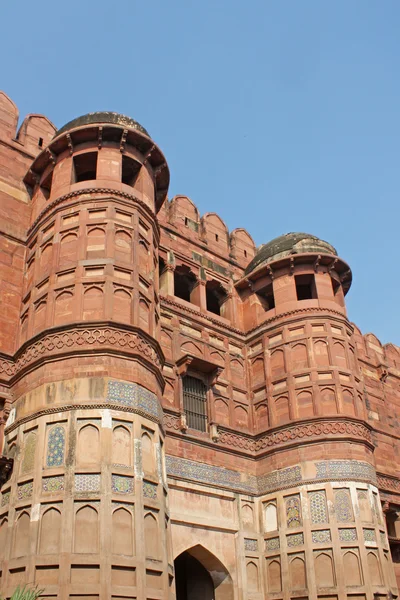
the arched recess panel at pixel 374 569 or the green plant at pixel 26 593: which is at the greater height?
the arched recess panel at pixel 374 569

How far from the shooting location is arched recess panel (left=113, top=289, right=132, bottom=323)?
15.1m

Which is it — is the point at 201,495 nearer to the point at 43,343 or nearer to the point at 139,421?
the point at 139,421

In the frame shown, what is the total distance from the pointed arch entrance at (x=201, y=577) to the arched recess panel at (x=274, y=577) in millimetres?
1193

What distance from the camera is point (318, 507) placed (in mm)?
17703

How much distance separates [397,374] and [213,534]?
42.8ft

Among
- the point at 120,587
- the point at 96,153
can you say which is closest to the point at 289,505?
the point at 120,587

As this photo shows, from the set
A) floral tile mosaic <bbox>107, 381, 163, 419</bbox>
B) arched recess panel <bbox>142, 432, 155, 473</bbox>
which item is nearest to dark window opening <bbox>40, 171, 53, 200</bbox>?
floral tile mosaic <bbox>107, 381, 163, 419</bbox>

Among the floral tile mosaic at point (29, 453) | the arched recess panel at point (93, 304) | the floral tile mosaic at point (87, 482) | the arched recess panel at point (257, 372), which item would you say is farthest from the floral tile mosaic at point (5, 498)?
the arched recess panel at point (257, 372)

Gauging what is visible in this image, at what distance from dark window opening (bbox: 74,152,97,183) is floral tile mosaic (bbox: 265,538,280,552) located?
1094cm

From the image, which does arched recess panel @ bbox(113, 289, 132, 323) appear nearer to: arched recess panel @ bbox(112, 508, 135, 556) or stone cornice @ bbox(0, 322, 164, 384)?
stone cornice @ bbox(0, 322, 164, 384)

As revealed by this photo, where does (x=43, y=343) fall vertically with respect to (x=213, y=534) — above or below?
above

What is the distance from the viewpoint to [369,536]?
682 inches

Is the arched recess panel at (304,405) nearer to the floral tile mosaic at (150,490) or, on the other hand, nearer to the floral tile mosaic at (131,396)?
the floral tile mosaic at (131,396)

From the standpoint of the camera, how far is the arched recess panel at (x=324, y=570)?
1675 centimetres
